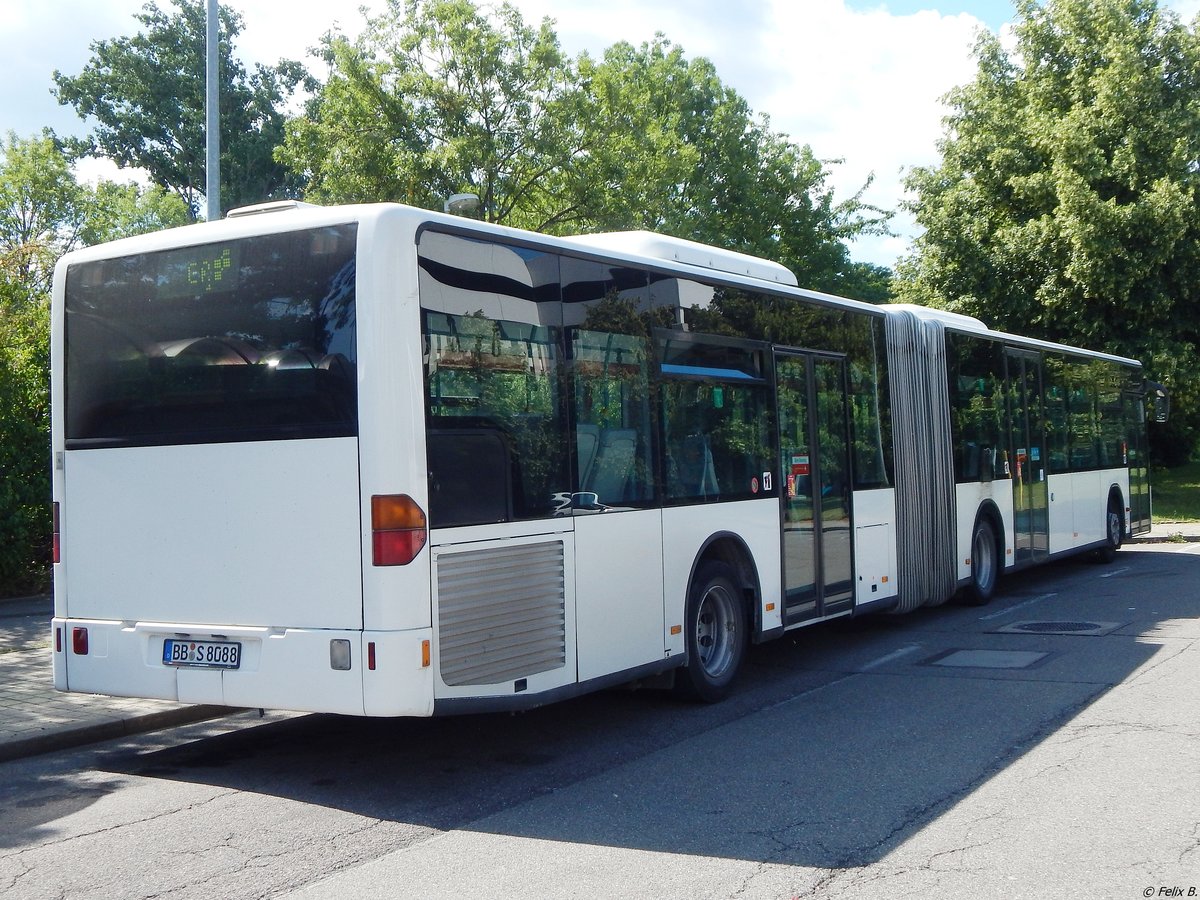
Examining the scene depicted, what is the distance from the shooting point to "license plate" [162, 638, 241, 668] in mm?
6594

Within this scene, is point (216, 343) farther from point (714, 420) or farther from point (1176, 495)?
point (1176, 495)

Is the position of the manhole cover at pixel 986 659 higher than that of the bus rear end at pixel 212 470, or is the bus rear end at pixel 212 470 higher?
the bus rear end at pixel 212 470

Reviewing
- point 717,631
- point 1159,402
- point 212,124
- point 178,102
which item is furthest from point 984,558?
point 178,102

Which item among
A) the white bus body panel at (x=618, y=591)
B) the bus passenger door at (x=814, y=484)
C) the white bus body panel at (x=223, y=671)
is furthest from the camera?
the bus passenger door at (x=814, y=484)

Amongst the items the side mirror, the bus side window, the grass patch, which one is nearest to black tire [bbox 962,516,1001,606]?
the side mirror

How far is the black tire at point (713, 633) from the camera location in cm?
855

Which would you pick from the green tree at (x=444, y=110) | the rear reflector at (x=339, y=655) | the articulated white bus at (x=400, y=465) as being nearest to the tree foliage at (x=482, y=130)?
the green tree at (x=444, y=110)

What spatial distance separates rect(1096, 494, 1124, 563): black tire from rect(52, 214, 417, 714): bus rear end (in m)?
15.0

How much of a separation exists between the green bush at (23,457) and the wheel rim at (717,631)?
866 cm

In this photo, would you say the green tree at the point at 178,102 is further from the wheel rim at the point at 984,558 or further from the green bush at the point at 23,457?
the wheel rim at the point at 984,558

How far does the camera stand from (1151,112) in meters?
27.2

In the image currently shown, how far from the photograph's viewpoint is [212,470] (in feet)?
22.2

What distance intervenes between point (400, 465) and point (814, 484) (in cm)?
501

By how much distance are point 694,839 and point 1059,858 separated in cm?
154
